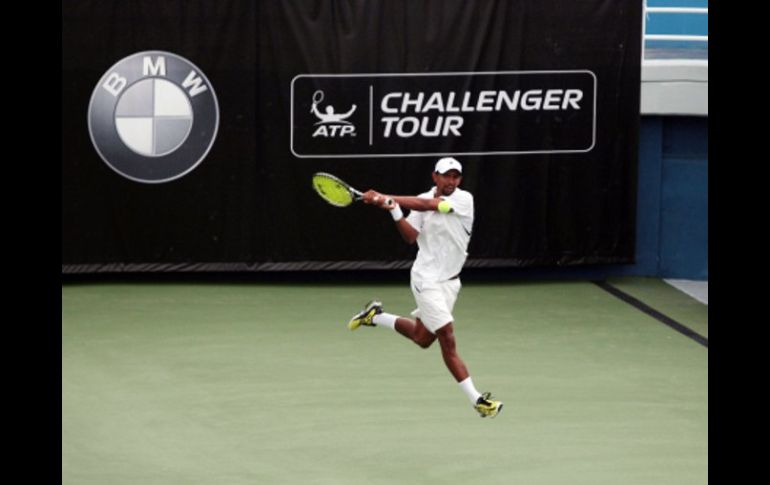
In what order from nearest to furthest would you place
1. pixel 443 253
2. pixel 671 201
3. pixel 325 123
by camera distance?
pixel 443 253 → pixel 325 123 → pixel 671 201

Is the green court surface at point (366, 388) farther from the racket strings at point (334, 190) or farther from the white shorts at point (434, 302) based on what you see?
the racket strings at point (334, 190)

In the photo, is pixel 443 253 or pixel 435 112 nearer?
pixel 443 253

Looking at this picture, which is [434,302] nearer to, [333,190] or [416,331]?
[416,331]

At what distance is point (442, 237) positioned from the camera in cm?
1066

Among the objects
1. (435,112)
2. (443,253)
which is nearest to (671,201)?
(435,112)

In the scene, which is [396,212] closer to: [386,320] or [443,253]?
[443,253]

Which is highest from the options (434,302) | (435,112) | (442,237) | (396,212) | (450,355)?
(435,112)

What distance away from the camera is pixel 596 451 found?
33.3 ft

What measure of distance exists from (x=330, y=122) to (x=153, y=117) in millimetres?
1795

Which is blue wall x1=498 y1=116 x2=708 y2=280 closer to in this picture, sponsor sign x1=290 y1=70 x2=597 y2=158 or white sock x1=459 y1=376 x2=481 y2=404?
sponsor sign x1=290 y1=70 x2=597 y2=158

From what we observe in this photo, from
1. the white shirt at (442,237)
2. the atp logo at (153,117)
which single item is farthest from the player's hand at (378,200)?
the atp logo at (153,117)

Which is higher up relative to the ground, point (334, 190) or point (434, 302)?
point (334, 190)

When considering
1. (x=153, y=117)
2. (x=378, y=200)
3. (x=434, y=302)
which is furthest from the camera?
(x=153, y=117)
